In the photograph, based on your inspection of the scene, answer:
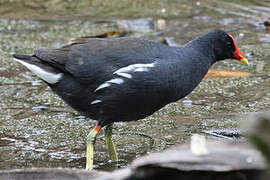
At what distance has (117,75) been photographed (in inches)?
154

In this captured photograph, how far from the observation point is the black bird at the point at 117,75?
386cm

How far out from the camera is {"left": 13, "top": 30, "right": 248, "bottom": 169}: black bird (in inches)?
152

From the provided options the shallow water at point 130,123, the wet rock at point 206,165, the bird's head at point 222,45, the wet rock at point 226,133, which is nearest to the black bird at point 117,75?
the bird's head at point 222,45

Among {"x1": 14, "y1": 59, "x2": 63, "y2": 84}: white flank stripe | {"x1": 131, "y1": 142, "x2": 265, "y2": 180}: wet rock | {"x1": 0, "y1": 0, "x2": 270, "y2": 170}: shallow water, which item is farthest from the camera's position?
{"x1": 0, "y1": 0, "x2": 270, "y2": 170}: shallow water

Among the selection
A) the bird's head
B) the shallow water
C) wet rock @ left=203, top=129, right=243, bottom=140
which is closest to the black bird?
the bird's head

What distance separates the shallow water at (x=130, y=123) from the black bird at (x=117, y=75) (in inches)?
16.9

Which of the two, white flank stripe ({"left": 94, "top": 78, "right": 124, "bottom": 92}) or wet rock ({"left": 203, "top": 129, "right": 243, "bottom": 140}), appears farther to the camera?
wet rock ({"left": 203, "top": 129, "right": 243, "bottom": 140})

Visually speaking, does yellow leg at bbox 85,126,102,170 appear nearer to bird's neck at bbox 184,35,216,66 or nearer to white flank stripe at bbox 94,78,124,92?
white flank stripe at bbox 94,78,124,92

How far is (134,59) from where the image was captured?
395 cm

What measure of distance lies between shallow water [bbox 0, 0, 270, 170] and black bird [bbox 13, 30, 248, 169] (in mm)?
430

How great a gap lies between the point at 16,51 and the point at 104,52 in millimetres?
3309

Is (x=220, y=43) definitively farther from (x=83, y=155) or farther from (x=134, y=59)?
(x=83, y=155)

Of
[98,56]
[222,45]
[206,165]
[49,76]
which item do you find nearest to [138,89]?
[98,56]

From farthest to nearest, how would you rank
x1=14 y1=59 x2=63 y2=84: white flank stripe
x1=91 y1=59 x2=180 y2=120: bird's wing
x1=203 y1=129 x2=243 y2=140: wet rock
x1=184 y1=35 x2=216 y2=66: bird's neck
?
1. x1=203 y1=129 x2=243 y2=140: wet rock
2. x1=184 y1=35 x2=216 y2=66: bird's neck
3. x1=14 y1=59 x2=63 y2=84: white flank stripe
4. x1=91 y1=59 x2=180 y2=120: bird's wing
